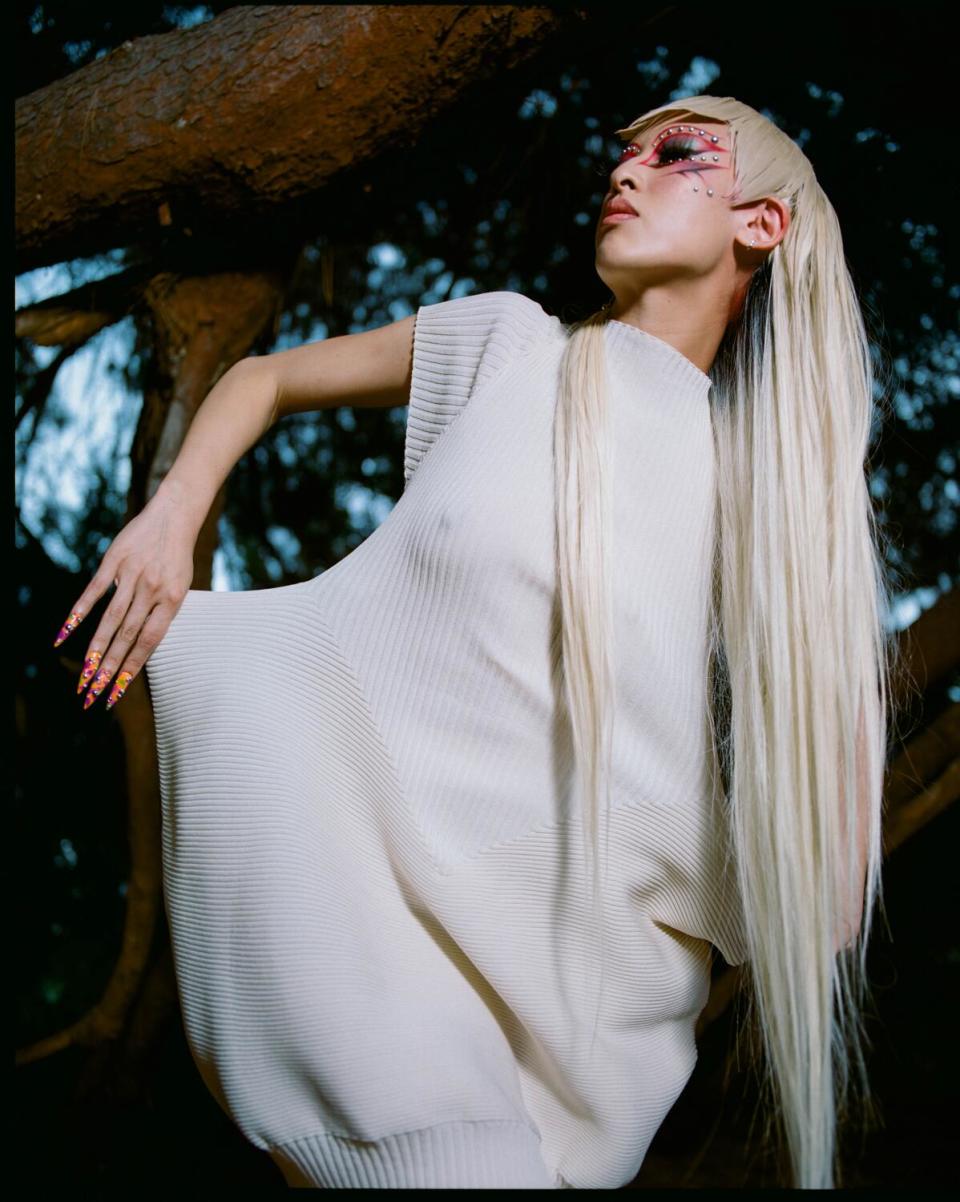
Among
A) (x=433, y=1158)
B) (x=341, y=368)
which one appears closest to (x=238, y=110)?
(x=341, y=368)

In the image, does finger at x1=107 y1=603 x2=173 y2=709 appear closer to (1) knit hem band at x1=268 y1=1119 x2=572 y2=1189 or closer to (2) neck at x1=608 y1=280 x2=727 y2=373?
(1) knit hem band at x1=268 y1=1119 x2=572 y2=1189

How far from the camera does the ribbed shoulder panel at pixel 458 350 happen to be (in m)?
1.19

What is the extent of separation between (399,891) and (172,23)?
70.3 inches

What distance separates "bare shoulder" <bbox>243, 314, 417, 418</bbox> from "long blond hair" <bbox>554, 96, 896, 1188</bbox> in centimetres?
20

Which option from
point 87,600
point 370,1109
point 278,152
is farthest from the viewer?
point 278,152

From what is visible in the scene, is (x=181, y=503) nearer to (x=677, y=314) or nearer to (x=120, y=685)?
(x=120, y=685)

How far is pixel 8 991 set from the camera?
1.97 metres

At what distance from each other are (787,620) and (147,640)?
625mm

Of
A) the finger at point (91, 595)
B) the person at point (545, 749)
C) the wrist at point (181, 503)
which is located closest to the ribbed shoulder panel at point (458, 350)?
the person at point (545, 749)

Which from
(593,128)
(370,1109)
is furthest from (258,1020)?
(593,128)

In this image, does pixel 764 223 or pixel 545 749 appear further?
pixel 764 223

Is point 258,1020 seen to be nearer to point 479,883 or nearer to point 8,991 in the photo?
point 479,883

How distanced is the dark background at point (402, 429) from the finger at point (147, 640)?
0.94 metres

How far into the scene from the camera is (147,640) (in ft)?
3.59
